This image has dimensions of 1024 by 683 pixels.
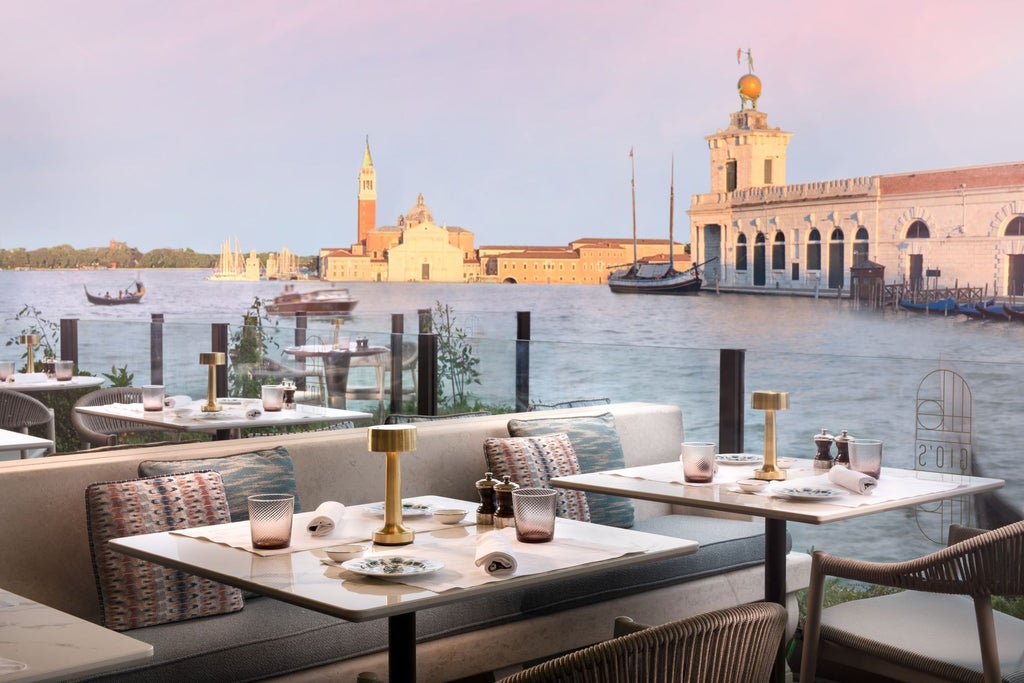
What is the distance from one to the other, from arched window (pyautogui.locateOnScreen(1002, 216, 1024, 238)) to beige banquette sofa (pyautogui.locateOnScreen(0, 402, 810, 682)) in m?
24.5

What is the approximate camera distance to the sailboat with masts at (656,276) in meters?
32.8

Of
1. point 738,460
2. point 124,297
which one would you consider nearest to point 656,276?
point 124,297

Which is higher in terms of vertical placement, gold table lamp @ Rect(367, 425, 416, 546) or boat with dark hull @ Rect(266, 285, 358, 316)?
boat with dark hull @ Rect(266, 285, 358, 316)

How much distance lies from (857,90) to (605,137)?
281 inches

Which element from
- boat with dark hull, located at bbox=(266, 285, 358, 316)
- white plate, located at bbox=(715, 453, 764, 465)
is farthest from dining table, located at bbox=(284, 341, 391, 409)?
boat with dark hull, located at bbox=(266, 285, 358, 316)

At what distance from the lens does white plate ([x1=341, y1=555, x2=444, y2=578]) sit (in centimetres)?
204

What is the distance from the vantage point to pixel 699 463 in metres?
3.03

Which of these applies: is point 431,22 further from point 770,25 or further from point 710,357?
point 710,357

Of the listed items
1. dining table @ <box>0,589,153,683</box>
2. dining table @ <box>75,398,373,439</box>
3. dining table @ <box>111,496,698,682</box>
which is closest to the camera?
dining table @ <box>0,589,153,683</box>

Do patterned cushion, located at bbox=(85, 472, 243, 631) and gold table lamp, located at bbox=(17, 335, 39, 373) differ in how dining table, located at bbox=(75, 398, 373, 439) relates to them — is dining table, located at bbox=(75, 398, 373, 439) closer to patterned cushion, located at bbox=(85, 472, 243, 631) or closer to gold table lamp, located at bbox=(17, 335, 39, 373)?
patterned cushion, located at bbox=(85, 472, 243, 631)

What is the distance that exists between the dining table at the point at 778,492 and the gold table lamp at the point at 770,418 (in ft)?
0.13

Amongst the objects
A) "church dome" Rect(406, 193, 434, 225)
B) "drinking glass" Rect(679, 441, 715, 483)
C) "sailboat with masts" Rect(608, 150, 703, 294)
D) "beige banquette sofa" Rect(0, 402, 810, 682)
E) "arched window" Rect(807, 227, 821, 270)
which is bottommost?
"beige banquette sofa" Rect(0, 402, 810, 682)

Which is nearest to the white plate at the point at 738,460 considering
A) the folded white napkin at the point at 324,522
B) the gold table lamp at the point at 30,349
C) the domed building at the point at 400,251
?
the folded white napkin at the point at 324,522

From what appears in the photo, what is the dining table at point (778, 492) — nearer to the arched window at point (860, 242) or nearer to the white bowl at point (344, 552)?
the white bowl at point (344, 552)
